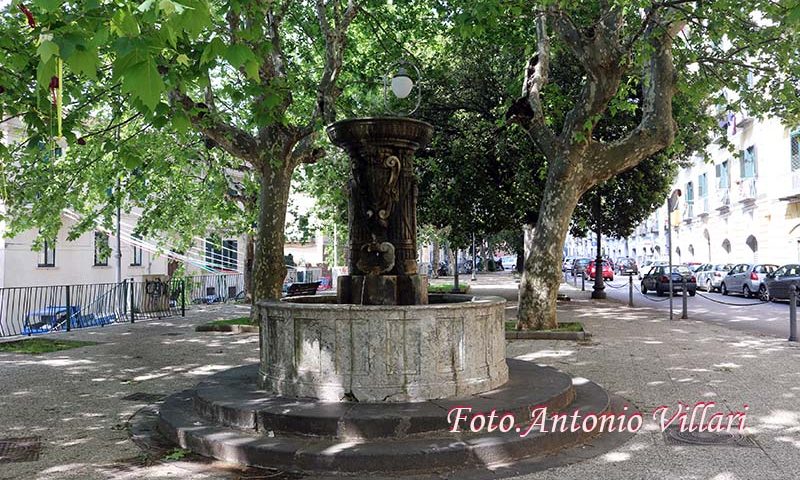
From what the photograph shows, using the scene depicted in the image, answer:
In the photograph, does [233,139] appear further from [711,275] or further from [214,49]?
[711,275]

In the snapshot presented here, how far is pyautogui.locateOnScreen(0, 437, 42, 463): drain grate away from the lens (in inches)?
203

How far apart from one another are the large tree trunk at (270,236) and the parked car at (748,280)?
18.6 m

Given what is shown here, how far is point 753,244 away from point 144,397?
114ft

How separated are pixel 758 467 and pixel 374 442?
3.03m

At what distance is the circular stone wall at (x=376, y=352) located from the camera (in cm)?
586

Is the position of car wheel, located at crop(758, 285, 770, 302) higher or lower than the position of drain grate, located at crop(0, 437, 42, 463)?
higher

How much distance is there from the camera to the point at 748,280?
81.1 feet

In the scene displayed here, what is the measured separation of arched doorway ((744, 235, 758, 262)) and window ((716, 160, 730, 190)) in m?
4.32

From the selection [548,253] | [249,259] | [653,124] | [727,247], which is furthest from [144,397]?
[727,247]

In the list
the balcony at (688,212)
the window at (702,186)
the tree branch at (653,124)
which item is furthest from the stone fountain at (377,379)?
the balcony at (688,212)

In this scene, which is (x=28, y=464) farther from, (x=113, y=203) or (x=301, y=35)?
(x=301, y=35)

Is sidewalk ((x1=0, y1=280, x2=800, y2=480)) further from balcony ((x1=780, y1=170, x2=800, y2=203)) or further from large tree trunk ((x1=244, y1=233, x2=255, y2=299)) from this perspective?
balcony ((x1=780, y1=170, x2=800, y2=203))

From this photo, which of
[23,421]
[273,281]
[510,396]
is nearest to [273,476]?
[510,396]

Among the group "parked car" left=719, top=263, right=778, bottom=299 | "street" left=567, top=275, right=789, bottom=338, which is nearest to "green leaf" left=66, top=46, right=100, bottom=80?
"street" left=567, top=275, right=789, bottom=338
